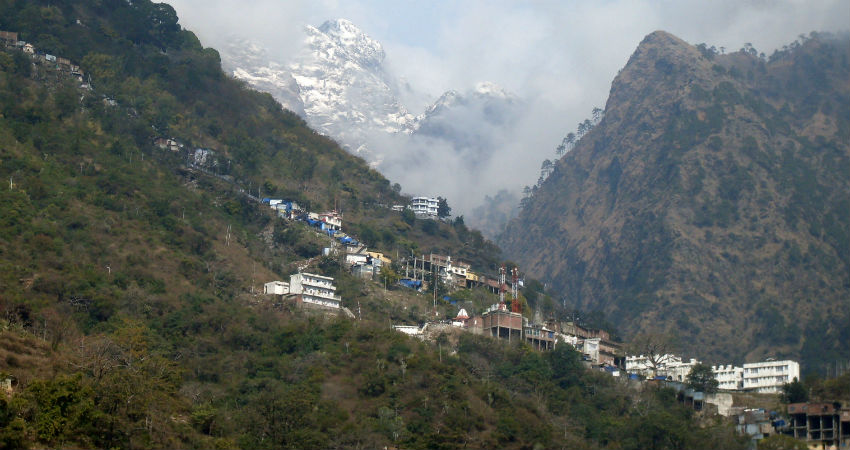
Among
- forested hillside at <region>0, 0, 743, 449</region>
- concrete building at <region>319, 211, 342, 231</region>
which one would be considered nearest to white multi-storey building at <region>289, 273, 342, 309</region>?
forested hillside at <region>0, 0, 743, 449</region>

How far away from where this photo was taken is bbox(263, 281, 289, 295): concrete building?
4885cm

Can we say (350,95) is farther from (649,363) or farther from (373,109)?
(649,363)

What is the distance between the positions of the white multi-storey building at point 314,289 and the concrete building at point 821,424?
21.5 meters

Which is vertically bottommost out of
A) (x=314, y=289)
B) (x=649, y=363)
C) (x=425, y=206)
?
(x=649, y=363)

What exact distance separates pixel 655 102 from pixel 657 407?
4683 centimetres

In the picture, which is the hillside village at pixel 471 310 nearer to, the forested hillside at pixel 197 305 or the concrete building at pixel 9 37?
the concrete building at pixel 9 37

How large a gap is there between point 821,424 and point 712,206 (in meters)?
33.4

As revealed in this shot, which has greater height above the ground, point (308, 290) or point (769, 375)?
point (308, 290)

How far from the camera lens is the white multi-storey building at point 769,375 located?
50.3 meters

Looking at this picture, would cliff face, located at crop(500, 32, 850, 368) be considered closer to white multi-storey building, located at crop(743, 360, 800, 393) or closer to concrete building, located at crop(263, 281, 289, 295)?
white multi-storey building, located at crop(743, 360, 800, 393)

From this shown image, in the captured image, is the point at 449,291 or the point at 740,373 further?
the point at 449,291

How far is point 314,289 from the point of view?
49.8 m

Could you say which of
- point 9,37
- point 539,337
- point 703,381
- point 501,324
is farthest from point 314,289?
point 9,37

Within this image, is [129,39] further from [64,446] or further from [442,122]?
[442,122]
